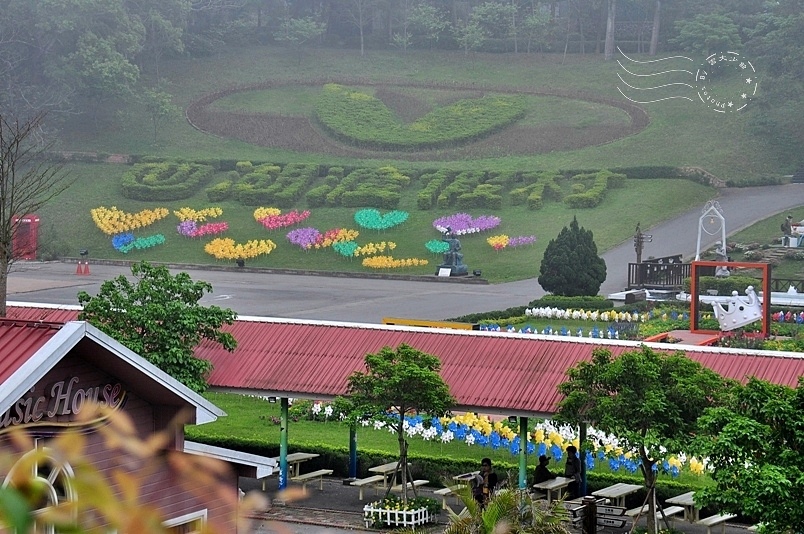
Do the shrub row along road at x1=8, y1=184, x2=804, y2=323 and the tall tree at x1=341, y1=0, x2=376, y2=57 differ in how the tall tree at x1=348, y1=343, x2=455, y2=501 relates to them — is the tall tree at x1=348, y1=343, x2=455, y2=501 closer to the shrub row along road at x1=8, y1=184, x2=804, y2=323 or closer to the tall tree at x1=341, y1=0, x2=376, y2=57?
the shrub row along road at x1=8, y1=184, x2=804, y2=323

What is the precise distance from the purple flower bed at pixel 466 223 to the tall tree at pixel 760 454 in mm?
35239

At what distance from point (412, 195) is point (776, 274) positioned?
1577 cm

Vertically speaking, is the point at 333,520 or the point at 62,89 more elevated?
the point at 62,89

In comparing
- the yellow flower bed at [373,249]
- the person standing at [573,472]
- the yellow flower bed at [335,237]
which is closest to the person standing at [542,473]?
the person standing at [573,472]

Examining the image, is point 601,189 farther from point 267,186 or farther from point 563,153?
point 267,186

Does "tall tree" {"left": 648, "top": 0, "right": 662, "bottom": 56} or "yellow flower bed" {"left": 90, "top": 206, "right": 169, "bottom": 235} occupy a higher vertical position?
"tall tree" {"left": 648, "top": 0, "right": 662, "bottom": 56}

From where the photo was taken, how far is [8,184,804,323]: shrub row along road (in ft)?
126

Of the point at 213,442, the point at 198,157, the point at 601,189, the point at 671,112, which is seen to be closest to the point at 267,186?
the point at 198,157

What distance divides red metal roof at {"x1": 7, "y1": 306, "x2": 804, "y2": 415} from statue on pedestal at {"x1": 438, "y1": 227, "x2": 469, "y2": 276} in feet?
83.5

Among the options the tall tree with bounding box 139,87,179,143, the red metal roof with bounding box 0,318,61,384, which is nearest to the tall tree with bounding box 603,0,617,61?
the tall tree with bounding box 139,87,179,143

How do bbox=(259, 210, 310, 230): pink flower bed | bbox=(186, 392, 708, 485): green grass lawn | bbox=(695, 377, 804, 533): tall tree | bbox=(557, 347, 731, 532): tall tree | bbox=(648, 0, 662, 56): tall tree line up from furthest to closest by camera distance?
bbox=(648, 0, 662, 56): tall tree
bbox=(259, 210, 310, 230): pink flower bed
bbox=(186, 392, 708, 485): green grass lawn
bbox=(557, 347, 731, 532): tall tree
bbox=(695, 377, 804, 533): tall tree

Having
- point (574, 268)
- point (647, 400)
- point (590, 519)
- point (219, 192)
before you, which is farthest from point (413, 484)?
point (219, 192)

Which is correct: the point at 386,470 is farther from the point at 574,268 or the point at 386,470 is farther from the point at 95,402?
the point at 574,268

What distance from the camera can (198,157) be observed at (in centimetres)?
5991
